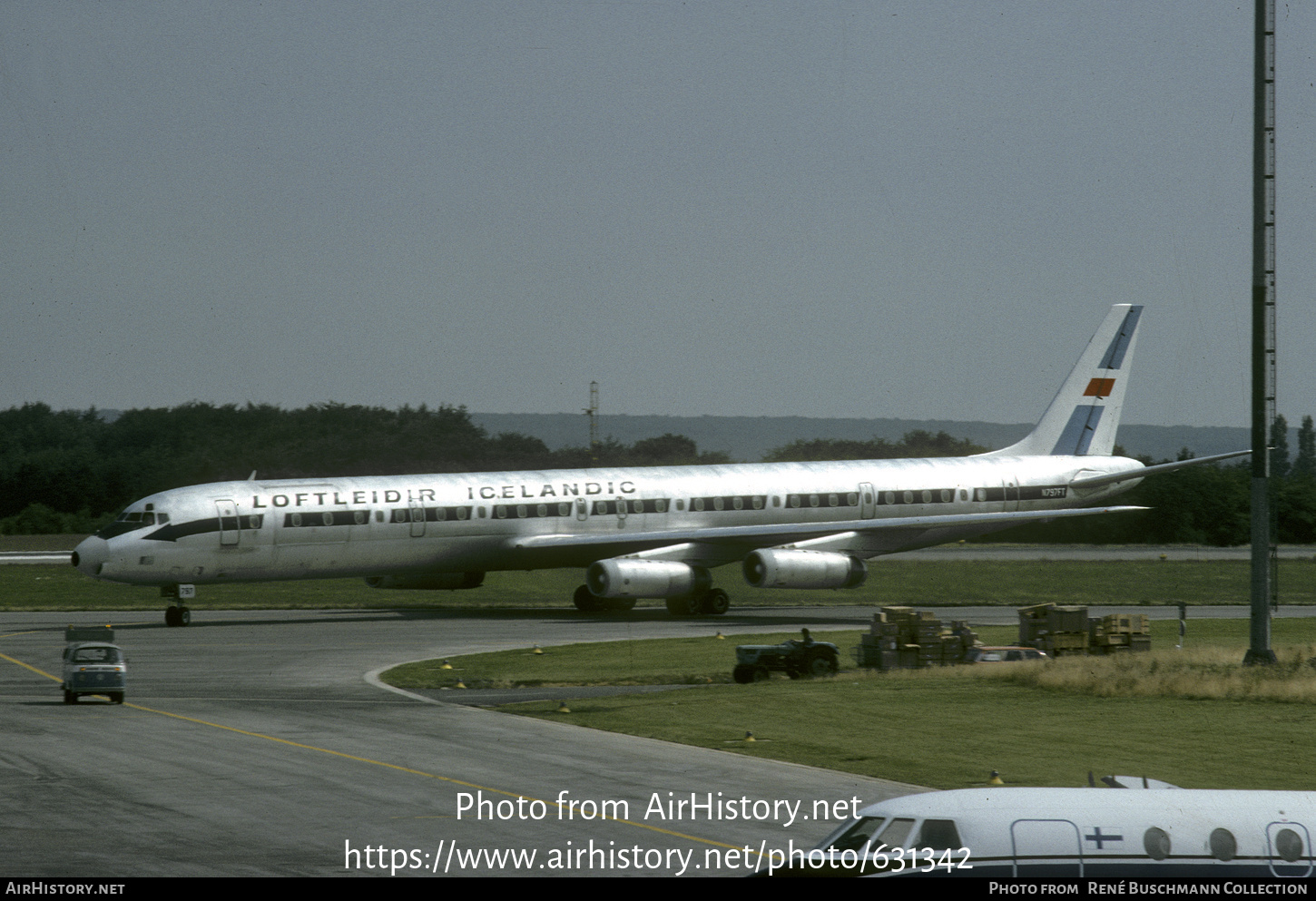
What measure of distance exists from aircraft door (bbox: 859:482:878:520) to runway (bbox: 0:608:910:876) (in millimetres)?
24032

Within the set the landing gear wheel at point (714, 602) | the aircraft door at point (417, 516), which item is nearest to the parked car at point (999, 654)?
the landing gear wheel at point (714, 602)

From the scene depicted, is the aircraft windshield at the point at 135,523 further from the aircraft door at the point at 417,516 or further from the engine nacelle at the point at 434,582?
the engine nacelle at the point at 434,582

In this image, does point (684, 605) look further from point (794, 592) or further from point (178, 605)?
point (178, 605)

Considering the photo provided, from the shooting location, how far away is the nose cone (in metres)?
43.9

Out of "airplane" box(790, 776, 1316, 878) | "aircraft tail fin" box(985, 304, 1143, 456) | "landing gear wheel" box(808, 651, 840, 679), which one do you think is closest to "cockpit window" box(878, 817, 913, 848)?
"airplane" box(790, 776, 1316, 878)

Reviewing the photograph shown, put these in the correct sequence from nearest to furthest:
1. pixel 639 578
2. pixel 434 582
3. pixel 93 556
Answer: pixel 93 556, pixel 639 578, pixel 434 582

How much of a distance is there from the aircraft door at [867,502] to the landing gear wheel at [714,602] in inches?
244

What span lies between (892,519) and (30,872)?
41.8 metres

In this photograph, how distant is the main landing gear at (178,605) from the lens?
4521cm

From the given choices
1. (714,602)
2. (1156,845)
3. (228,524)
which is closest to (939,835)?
(1156,845)

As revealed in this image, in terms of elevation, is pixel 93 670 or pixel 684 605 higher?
pixel 93 670

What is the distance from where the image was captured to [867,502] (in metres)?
54.3

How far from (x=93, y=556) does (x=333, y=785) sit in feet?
86.7

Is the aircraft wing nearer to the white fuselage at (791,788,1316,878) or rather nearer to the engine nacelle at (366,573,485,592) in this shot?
the engine nacelle at (366,573,485,592)
